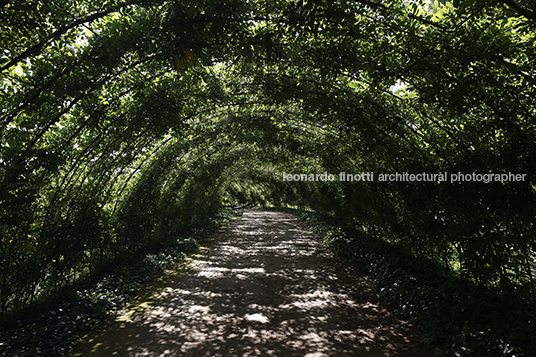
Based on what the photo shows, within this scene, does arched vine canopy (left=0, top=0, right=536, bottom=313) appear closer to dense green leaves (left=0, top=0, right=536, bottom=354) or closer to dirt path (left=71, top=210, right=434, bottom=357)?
dense green leaves (left=0, top=0, right=536, bottom=354)

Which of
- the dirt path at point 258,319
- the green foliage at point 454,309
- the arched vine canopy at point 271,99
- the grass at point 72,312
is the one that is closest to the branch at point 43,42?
the arched vine canopy at point 271,99

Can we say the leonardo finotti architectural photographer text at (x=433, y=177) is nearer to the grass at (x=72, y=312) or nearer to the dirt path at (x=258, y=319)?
the dirt path at (x=258, y=319)

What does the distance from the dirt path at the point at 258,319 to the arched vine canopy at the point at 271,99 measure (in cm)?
127

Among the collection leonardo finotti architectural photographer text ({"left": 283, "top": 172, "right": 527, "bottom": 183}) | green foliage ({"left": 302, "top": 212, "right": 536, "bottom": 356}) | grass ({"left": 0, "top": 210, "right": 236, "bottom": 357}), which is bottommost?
grass ({"left": 0, "top": 210, "right": 236, "bottom": 357})

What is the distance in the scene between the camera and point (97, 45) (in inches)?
130

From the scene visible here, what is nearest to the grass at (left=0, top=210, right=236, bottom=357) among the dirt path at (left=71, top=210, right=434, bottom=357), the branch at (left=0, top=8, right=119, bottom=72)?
the dirt path at (left=71, top=210, right=434, bottom=357)

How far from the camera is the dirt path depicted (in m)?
3.26

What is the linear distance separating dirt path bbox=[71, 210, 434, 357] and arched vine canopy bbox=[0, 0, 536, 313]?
4.15 feet

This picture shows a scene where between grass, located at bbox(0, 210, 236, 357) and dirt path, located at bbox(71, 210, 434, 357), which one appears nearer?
grass, located at bbox(0, 210, 236, 357)

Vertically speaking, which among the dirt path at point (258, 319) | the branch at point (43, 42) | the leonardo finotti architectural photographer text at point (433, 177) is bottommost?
the dirt path at point (258, 319)

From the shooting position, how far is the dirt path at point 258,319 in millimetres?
3260

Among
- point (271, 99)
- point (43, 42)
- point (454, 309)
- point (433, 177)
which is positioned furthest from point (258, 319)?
point (271, 99)

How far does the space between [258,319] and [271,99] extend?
405cm

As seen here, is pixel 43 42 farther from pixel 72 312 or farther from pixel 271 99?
pixel 271 99
